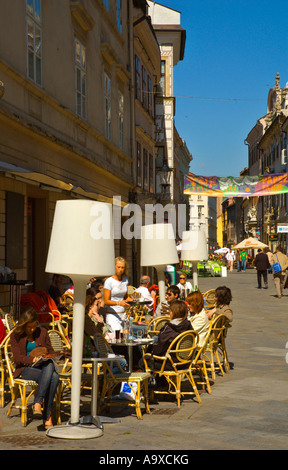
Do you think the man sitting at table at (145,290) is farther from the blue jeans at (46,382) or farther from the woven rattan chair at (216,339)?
the blue jeans at (46,382)

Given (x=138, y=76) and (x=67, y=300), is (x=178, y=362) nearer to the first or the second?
(x=67, y=300)

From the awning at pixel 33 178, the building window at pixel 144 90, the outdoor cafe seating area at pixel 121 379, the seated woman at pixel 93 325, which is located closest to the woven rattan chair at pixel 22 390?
the outdoor cafe seating area at pixel 121 379

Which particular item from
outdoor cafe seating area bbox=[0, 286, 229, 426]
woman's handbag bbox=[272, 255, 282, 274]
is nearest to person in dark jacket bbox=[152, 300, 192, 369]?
outdoor cafe seating area bbox=[0, 286, 229, 426]

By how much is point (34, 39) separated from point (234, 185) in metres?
15.9

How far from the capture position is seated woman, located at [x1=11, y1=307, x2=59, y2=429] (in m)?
6.75

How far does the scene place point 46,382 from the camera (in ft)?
22.2

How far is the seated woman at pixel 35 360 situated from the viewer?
6.75 meters

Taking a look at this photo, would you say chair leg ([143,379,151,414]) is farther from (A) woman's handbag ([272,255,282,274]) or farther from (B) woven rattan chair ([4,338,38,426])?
(A) woman's handbag ([272,255,282,274])

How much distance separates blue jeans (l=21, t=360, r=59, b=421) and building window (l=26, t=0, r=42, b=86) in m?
7.29

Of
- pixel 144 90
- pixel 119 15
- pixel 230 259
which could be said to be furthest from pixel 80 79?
pixel 230 259

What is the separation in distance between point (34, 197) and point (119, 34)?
31.8 feet

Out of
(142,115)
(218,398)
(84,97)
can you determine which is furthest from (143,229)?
(142,115)

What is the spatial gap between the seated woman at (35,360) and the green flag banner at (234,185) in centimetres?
1972

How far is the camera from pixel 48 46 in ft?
45.9
